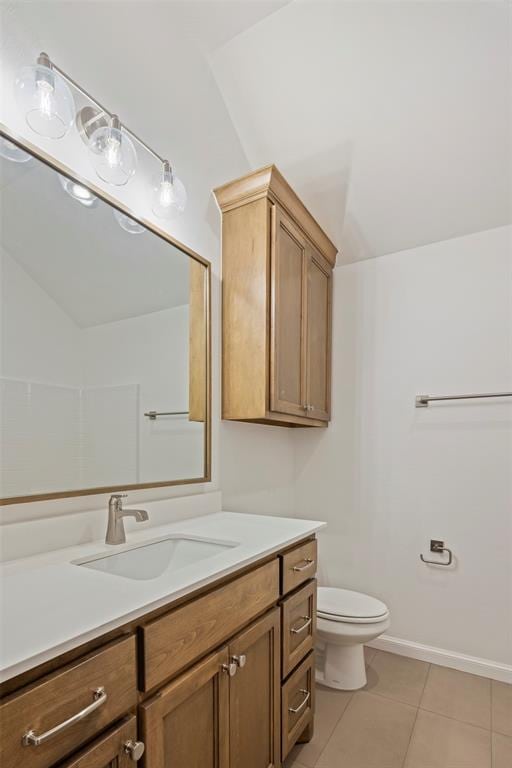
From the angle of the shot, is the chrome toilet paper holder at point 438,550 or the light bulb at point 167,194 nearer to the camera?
the light bulb at point 167,194

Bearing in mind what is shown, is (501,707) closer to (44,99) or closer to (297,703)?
(297,703)

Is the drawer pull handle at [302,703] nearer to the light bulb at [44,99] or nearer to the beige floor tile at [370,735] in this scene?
the beige floor tile at [370,735]

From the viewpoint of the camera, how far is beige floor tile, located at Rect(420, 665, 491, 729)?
5.98 ft

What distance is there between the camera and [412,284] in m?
2.46

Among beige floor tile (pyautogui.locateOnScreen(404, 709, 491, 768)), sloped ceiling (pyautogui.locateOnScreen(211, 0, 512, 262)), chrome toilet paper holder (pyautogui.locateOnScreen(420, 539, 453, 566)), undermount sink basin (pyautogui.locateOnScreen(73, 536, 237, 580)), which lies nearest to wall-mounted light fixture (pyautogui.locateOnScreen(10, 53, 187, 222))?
sloped ceiling (pyautogui.locateOnScreen(211, 0, 512, 262))

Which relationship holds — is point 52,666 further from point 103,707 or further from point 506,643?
point 506,643

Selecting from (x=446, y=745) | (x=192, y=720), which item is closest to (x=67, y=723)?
(x=192, y=720)

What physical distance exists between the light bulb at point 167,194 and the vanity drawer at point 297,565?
4.44 feet

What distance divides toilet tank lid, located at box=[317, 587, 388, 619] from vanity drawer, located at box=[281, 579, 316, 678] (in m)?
0.39

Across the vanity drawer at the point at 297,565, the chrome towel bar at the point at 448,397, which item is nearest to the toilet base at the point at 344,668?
the vanity drawer at the point at 297,565

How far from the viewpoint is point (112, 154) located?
138cm

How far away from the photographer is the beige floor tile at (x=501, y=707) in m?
1.74

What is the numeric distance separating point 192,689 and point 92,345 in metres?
1.03

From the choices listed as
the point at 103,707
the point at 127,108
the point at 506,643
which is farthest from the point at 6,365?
the point at 506,643
